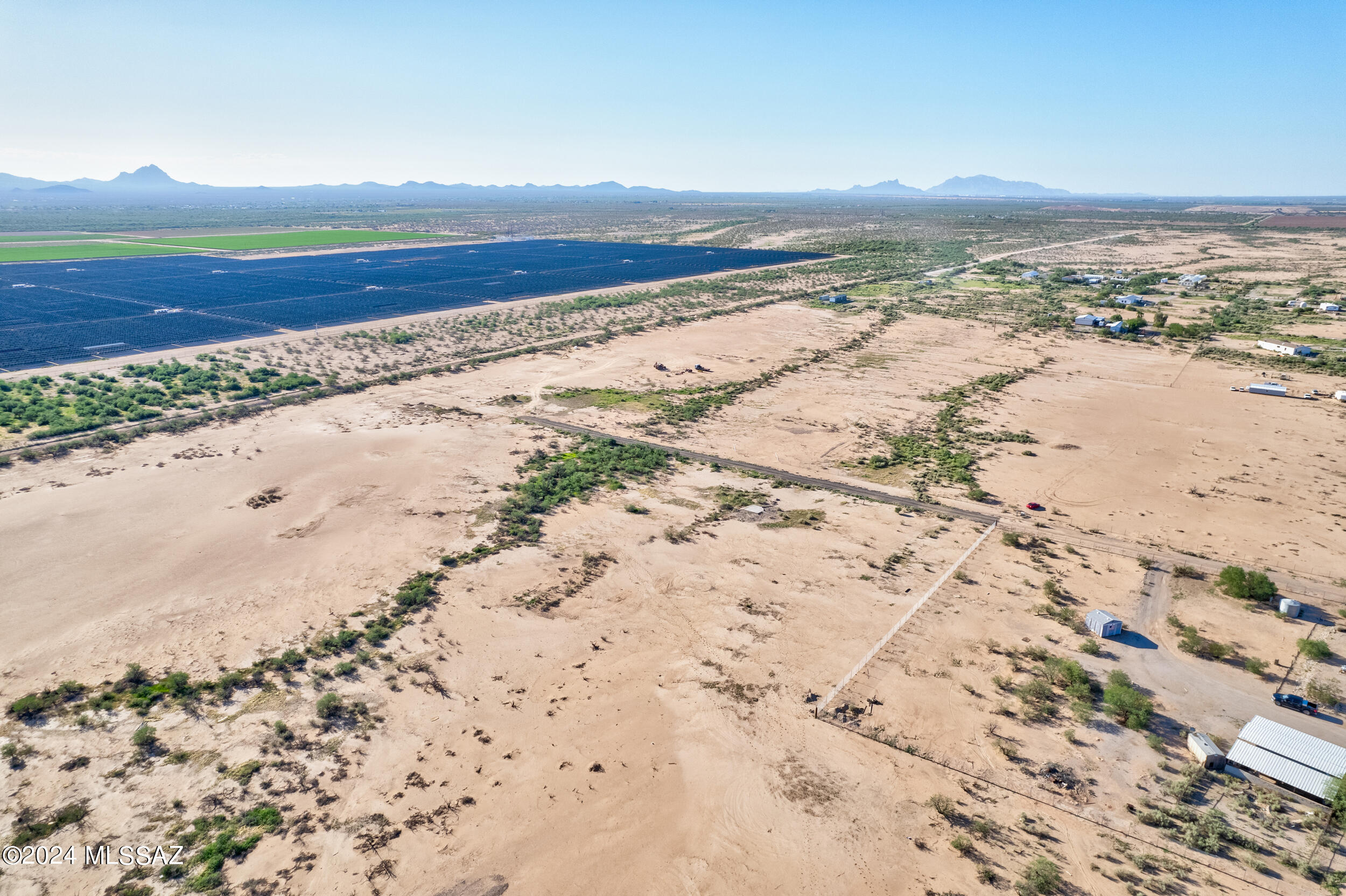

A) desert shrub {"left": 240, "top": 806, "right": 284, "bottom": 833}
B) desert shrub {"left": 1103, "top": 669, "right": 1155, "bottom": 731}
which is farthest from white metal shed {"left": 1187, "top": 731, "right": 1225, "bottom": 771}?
desert shrub {"left": 240, "top": 806, "right": 284, "bottom": 833}

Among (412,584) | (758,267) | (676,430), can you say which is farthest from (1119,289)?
(412,584)

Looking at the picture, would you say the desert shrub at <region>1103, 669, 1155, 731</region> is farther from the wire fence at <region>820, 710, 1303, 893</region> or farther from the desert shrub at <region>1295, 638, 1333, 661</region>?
the desert shrub at <region>1295, 638, 1333, 661</region>

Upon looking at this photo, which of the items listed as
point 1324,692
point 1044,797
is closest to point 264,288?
point 1044,797

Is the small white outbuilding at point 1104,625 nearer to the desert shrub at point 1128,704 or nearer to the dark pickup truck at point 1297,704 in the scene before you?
the desert shrub at point 1128,704

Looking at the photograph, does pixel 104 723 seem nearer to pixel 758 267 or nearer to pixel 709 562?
pixel 709 562

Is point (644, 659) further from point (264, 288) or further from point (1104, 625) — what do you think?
point (264, 288)

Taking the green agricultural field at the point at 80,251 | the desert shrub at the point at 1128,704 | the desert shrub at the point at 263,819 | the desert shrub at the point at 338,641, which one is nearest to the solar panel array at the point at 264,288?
the green agricultural field at the point at 80,251
